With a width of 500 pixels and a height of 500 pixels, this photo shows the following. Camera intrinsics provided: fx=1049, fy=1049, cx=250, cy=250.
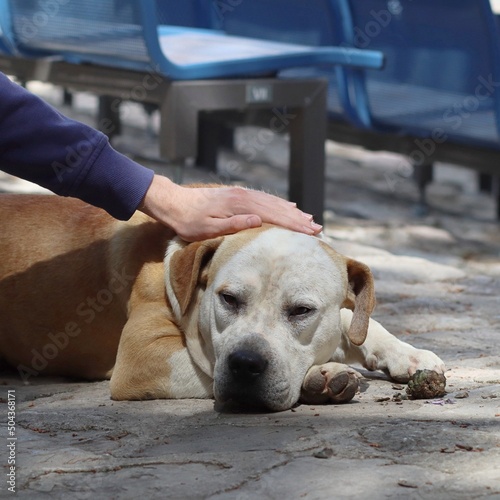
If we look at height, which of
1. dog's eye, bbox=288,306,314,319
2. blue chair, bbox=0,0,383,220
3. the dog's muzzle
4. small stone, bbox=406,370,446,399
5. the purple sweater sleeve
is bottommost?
small stone, bbox=406,370,446,399

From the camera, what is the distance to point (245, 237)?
2.93 m

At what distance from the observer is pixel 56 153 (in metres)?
2.88

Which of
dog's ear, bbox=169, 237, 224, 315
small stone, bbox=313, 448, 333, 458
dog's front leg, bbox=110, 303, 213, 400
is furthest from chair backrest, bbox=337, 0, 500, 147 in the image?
small stone, bbox=313, 448, 333, 458

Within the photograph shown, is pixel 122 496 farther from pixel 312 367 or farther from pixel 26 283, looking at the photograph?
pixel 26 283

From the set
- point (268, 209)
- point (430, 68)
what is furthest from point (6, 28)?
point (268, 209)

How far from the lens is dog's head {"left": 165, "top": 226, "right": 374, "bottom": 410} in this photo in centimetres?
272

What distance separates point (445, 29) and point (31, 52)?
7.79 feet

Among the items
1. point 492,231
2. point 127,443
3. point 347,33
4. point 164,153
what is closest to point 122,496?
point 127,443

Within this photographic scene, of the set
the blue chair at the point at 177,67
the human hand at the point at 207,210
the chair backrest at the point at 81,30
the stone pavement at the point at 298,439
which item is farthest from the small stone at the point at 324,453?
the chair backrest at the point at 81,30

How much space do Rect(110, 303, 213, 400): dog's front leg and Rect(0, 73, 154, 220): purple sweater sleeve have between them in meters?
0.42

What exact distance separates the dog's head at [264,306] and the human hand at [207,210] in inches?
2.0

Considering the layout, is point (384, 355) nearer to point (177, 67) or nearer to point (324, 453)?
point (324, 453)

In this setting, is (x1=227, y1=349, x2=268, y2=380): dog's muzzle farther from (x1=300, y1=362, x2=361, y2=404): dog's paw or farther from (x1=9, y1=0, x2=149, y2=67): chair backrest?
(x1=9, y1=0, x2=149, y2=67): chair backrest

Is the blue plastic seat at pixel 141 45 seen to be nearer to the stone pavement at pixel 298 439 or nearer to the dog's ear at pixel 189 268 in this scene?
the stone pavement at pixel 298 439
